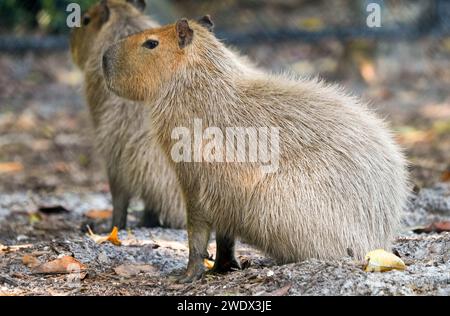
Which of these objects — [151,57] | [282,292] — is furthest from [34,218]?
[282,292]

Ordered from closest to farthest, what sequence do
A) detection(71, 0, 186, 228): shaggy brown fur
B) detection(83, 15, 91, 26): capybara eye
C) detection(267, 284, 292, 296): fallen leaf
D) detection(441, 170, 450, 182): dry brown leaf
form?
detection(267, 284, 292, 296): fallen leaf → detection(71, 0, 186, 228): shaggy brown fur → detection(83, 15, 91, 26): capybara eye → detection(441, 170, 450, 182): dry brown leaf

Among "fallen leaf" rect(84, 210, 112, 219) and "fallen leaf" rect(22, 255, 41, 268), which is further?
"fallen leaf" rect(84, 210, 112, 219)

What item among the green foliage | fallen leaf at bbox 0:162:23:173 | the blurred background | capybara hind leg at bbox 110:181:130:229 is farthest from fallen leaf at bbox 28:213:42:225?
the green foliage

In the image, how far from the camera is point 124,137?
5.55 meters

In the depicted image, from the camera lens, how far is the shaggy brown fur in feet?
17.9

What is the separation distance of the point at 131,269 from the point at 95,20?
220cm

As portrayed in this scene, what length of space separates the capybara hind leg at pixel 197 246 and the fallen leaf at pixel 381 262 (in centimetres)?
77

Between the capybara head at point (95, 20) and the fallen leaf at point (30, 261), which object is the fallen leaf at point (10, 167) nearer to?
the capybara head at point (95, 20)

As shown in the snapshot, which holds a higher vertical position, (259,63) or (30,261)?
(259,63)

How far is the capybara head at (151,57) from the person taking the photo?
14.5ft

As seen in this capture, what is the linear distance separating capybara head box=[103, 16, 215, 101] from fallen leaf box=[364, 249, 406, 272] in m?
1.29

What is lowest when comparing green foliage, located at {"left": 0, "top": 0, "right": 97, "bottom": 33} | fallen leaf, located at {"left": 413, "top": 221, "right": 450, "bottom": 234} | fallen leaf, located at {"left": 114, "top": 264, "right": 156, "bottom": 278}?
fallen leaf, located at {"left": 114, "top": 264, "right": 156, "bottom": 278}

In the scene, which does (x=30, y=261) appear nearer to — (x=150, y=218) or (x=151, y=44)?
(x=151, y=44)

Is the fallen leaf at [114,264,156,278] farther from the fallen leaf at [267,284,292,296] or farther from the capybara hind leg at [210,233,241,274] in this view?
the fallen leaf at [267,284,292,296]
